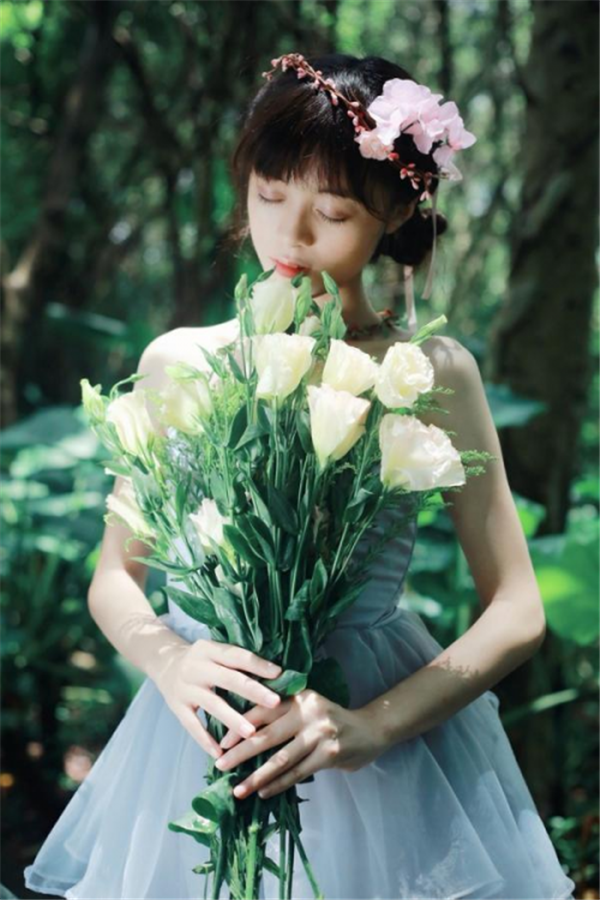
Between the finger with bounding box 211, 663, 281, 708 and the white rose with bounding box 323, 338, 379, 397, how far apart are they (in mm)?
286

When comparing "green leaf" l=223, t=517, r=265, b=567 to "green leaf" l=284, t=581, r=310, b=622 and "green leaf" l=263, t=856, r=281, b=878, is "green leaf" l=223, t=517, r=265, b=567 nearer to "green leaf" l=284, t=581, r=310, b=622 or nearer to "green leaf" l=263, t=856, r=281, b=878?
"green leaf" l=284, t=581, r=310, b=622

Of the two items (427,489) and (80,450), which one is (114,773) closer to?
(427,489)

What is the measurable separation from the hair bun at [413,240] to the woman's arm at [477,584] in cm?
17

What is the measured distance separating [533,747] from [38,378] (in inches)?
144

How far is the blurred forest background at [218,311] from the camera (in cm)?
250

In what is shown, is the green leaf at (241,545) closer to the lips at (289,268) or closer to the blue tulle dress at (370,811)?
the blue tulle dress at (370,811)

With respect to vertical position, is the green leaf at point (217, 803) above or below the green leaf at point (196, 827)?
above

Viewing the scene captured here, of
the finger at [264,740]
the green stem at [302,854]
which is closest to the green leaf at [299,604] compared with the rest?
the finger at [264,740]

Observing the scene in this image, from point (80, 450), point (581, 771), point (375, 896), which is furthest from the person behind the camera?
point (80, 450)

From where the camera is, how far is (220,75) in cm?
446

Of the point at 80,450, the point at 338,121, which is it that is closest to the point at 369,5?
the point at 80,450

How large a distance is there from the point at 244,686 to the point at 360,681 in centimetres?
22

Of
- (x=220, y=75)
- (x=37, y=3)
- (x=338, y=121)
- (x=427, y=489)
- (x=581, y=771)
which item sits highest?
(x=37, y=3)

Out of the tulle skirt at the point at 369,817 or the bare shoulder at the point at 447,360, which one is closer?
the tulle skirt at the point at 369,817
